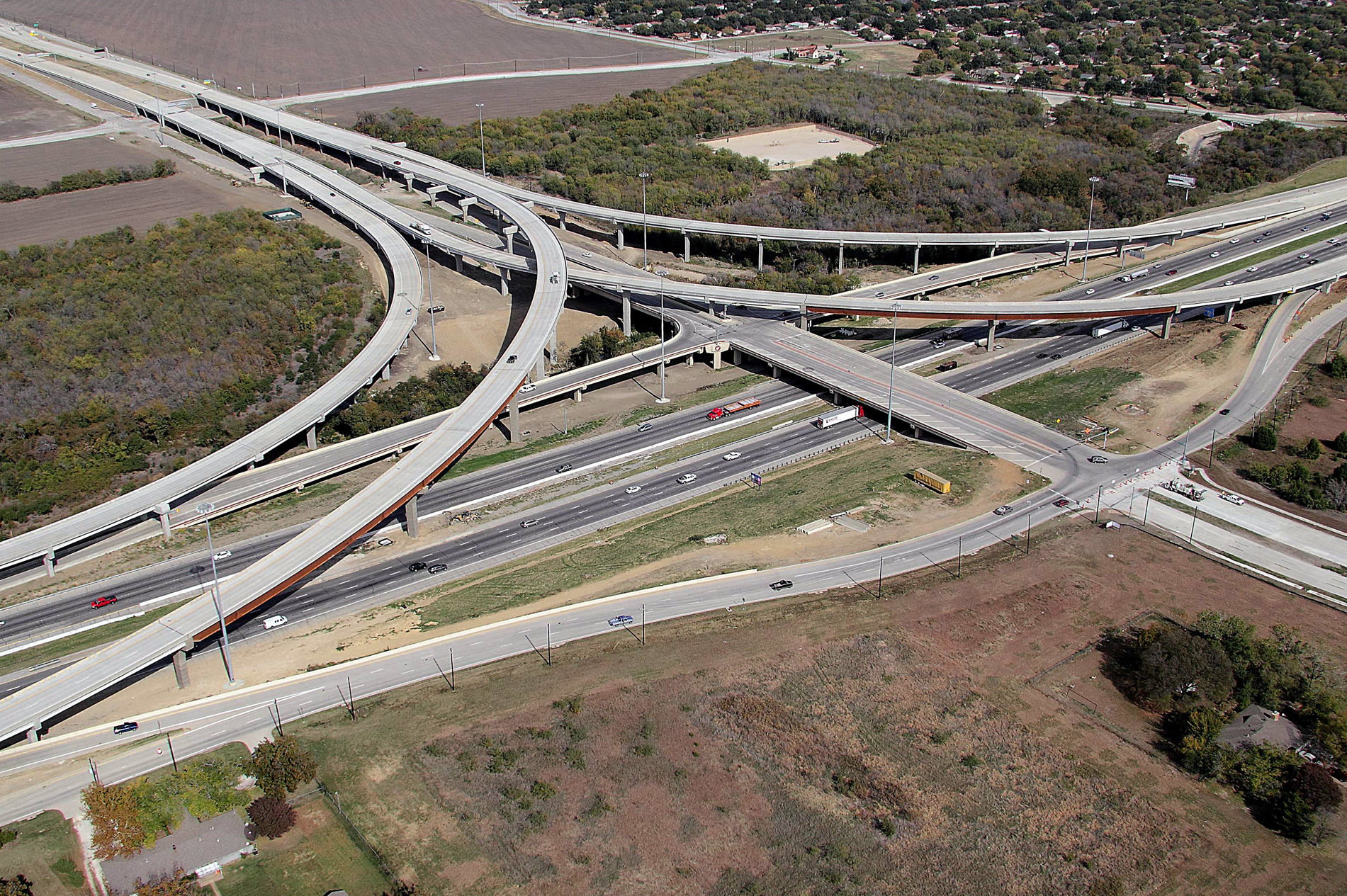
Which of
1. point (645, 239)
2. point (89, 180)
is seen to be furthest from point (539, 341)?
point (89, 180)

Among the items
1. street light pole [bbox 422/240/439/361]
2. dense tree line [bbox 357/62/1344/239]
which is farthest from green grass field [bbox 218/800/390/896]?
dense tree line [bbox 357/62/1344/239]

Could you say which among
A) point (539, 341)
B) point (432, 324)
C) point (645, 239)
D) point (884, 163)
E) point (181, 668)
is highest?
point (884, 163)

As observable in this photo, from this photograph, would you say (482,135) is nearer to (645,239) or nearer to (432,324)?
(645,239)

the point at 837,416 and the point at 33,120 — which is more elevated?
the point at 33,120

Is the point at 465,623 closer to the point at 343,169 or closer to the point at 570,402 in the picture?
the point at 570,402

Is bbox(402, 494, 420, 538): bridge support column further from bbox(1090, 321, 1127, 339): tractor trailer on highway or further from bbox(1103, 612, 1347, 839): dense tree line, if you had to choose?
bbox(1090, 321, 1127, 339): tractor trailer on highway
